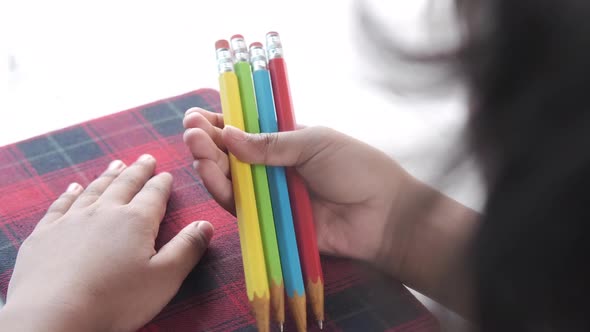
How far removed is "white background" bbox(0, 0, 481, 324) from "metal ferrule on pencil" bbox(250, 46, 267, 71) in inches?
5.1

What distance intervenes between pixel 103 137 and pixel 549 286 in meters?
0.66

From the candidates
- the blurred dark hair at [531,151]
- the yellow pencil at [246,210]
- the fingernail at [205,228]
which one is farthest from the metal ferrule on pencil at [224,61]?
the blurred dark hair at [531,151]

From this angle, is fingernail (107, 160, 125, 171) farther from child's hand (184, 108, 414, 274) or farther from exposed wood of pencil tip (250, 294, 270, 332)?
exposed wood of pencil tip (250, 294, 270, 332)

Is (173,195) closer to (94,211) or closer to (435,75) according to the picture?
(94,211)

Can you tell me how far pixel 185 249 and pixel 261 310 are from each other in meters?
0.11

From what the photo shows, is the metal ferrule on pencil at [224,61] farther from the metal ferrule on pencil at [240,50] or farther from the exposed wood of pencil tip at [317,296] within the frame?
the exposed wood of pencil tip at [317,296]

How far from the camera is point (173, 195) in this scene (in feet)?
2.64

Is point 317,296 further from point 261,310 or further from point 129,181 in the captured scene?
point 129,181

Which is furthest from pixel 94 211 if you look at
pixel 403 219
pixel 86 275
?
pixel 403 219

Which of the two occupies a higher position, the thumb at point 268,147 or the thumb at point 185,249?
the thumb at point 268,147

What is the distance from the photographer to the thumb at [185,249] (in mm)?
685

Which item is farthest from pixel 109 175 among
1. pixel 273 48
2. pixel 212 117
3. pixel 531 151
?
pixel 531 151

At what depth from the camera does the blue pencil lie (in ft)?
2.09

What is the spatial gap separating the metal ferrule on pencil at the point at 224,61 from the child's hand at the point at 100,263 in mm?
146
